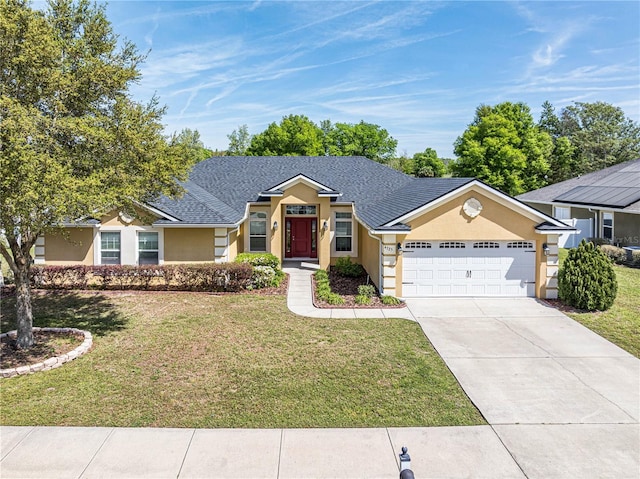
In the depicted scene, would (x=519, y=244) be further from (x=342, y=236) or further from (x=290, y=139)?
(x=290, y=139)

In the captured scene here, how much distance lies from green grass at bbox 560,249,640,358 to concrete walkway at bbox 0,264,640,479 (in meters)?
2.53

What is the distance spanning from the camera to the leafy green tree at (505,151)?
141 feet

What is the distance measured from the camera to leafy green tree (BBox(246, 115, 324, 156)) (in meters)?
50.0

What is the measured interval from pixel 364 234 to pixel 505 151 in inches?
1146

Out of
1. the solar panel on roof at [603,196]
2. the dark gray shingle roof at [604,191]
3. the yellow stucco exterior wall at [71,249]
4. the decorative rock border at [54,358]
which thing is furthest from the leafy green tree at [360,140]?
the decorative rock border at [54,358]

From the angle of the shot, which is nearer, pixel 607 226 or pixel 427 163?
pixel 607 226

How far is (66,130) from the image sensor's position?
29.1 ft

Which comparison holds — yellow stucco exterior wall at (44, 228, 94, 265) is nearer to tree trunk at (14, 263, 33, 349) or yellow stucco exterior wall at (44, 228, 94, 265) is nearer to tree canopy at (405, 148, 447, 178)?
tree trunk at (14, 263, 33, 349)

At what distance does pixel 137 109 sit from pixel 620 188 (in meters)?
26.7

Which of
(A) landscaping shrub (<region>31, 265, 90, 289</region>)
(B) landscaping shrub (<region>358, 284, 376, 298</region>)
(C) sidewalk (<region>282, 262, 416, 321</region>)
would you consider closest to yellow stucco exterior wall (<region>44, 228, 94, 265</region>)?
(A) landscaping shrub (<region>31, 265, 90, 289</region>)

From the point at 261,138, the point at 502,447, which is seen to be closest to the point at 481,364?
the point at 502,447

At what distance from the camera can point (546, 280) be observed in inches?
598

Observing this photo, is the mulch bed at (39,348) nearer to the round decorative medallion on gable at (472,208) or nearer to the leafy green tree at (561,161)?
the round decorative medallion on gable at (472,208)

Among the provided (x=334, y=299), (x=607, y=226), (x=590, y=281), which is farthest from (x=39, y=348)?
(x=607, y=226)
